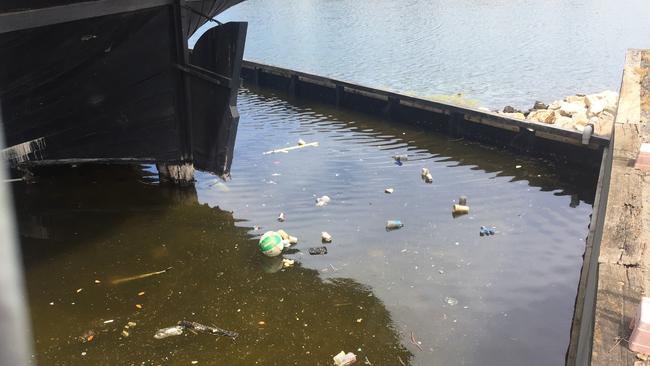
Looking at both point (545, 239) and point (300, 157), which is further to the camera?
point (300, 157)

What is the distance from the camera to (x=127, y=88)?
7324mm

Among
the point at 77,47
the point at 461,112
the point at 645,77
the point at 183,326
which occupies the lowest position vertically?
the point at 183,326

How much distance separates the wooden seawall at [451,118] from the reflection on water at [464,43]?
4.01m

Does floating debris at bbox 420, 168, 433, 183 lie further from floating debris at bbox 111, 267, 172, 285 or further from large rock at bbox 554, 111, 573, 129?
floating debris at bbox 111, 267, 172, 285

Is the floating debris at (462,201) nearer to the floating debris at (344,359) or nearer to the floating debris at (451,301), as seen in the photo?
the floating debris at (451,301)

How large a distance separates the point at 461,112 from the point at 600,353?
325 inches

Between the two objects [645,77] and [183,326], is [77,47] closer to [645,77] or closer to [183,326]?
[183,326]

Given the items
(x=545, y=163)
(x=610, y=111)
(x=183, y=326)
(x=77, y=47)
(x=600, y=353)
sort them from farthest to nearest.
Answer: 1. (x=610, y=111)
2. (x=545, y=163)
3. (x=77, y=47)
4. (x=183, y=326)
5. (x=600, y=353)

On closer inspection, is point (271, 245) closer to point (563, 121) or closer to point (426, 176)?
point (426, 176)

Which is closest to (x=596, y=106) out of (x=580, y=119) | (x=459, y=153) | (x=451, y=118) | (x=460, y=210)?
(x=580, y=119)

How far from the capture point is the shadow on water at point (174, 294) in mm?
4547

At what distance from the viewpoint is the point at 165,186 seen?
811 centimetres

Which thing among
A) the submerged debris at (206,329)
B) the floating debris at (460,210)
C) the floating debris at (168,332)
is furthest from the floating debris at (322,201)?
the floating debris at (168,332)

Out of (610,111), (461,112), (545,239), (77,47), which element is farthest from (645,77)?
(77,47)
